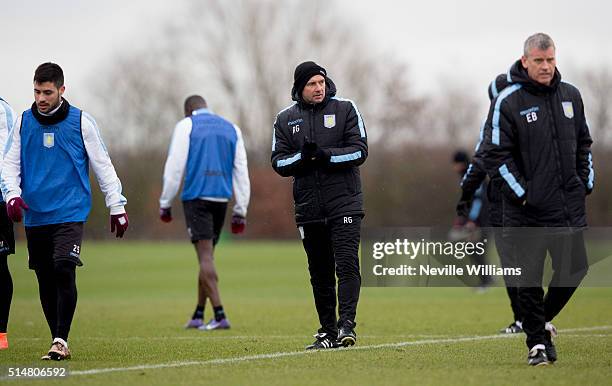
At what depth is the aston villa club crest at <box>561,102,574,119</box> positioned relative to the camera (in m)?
8.35

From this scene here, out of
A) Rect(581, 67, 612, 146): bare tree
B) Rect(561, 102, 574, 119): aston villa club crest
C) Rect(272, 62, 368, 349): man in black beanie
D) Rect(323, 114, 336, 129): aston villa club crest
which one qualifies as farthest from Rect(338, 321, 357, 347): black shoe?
Rect(581, 67, 612, 146): bare tree

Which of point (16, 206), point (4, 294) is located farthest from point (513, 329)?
point (16, 206)

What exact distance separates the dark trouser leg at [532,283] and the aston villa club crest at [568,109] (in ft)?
2.91

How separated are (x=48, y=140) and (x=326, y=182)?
2.35 meters

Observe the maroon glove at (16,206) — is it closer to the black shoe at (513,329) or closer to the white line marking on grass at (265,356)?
the white line marking on grass at (265,356)

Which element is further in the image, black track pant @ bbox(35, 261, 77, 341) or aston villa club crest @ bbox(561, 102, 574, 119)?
black track pant @ bbox(35, 261, 77, 341)

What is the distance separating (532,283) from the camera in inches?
328

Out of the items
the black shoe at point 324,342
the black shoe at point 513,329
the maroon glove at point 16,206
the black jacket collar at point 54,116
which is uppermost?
the black jacket collar at point 54,116

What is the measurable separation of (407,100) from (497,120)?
46.2m

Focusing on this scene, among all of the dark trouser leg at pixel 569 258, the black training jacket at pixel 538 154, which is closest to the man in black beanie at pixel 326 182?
the black training jacket at pixel 538 154

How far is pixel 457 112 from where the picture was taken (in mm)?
57031

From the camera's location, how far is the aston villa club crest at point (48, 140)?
945cm

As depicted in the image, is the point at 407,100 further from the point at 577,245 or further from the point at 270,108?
the point at 577,245

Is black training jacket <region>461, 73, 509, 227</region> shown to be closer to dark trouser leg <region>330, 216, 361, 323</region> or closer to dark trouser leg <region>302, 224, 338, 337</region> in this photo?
dark trouser leg <region>330, 216, 361, 323</region>
